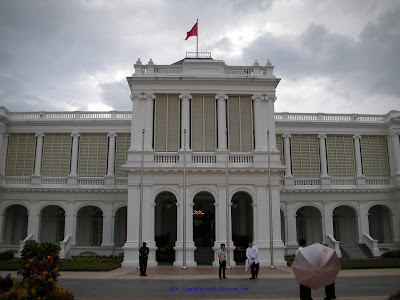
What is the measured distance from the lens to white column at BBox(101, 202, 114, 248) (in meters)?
35.1

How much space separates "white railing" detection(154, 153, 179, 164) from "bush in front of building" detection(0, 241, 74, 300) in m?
17.1

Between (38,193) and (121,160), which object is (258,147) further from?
(38,193)

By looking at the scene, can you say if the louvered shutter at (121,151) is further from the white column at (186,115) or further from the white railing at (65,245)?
the white column at (186,115)

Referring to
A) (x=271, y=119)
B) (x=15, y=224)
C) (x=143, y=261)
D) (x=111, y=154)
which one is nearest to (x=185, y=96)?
(x=271, y=119)

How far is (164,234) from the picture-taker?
32625 millimetres

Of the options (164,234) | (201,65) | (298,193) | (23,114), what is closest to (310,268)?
(201,65)

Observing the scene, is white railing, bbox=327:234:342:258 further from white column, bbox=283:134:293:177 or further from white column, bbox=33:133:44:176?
white column, bbox=33:133:44:176

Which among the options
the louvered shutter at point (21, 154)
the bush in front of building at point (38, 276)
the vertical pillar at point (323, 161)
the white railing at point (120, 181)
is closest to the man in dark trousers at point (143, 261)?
the bush in front of building at point (38, 276)

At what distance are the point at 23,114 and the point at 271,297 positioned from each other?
105 feet

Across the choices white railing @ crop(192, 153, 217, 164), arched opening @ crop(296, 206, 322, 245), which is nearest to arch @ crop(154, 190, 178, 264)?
white railing @ crop(192, 153, 217, 164)

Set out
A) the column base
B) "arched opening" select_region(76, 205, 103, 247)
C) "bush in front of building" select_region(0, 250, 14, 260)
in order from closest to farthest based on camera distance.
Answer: the column base → "bush in front of building" select_region(0, 250, 14, 260) → "arched opening" select_region(76, 205, 103, 247)

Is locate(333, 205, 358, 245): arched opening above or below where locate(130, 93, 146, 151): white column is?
below

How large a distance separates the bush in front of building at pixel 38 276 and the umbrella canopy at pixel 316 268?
17.5ft

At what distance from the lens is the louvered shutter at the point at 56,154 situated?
3688 cm
